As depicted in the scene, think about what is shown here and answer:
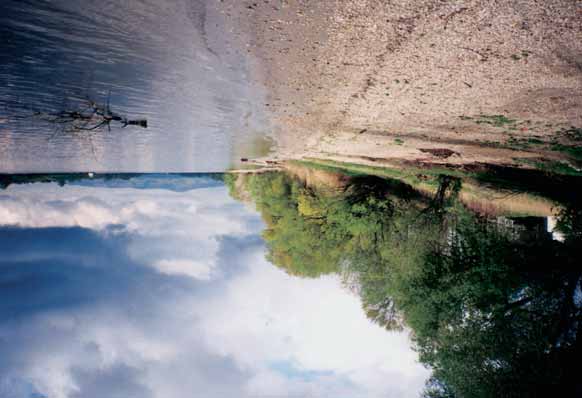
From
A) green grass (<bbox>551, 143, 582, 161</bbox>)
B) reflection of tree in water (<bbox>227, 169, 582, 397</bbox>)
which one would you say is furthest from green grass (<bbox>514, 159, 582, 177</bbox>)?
reflection of tree in water (<bbox>227, 169, 582, 397</bbox>)

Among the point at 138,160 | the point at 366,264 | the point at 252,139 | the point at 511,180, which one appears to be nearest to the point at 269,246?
the point at 366,264

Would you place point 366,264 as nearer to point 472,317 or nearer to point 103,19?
point 472,317

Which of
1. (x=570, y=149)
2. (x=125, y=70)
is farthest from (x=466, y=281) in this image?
(x=125, y=70)

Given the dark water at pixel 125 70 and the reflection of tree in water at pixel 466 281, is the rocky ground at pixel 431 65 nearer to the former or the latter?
the dark water at pixel 125 70

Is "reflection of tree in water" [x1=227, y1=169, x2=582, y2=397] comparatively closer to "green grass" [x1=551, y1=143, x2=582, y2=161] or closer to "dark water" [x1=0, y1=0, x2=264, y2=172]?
"green grass" [x1=551, y1=143, x2=582, y2=161]

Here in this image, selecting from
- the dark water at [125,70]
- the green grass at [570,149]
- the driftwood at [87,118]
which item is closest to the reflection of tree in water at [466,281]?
the green grass at [570,149]
